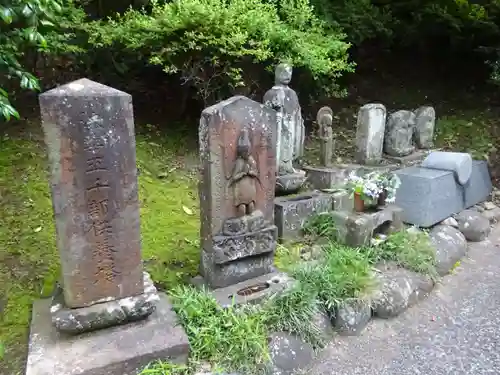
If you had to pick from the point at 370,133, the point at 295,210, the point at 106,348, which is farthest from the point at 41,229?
the point at 370,133

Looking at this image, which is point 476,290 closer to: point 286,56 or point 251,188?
point 251,188

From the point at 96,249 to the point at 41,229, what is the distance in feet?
5.77

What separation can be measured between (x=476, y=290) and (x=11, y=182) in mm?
5212

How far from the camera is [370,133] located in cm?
589

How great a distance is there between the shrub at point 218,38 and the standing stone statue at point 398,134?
1174 millimetres

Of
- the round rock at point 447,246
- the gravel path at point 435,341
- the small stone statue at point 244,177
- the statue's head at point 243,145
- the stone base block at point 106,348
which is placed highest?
the statue's head at point 243,145

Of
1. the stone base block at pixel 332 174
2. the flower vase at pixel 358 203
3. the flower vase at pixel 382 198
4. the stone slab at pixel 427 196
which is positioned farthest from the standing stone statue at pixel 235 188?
the stone slab at pixel 427 196

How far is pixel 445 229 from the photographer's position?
203 inches

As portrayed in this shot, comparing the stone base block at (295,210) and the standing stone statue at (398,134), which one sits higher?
the standing stone statue at (398,134)

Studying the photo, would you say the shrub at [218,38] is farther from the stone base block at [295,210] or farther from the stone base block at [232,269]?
the stone base block at [232,269]

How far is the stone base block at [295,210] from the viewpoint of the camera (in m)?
4.70

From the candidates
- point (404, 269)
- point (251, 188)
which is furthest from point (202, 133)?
point (404, 269)

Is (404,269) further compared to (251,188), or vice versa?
(404,269)

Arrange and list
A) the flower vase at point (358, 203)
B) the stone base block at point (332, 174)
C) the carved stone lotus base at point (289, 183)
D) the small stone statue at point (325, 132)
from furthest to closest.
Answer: the small stone statue at point (325, 132) < the stone base block at point (332, 174) < the carved stone lotus base at point (289, 183) < the flower vase at point (358, 203)
